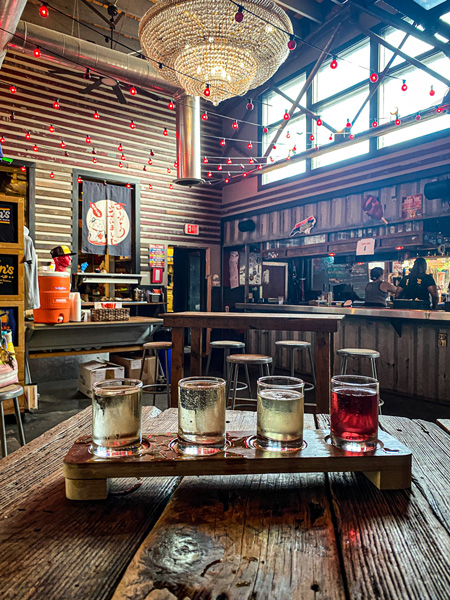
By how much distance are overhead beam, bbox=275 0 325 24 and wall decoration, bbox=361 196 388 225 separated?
3224 millimetres

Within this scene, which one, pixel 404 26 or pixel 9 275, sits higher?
pixel 404 26

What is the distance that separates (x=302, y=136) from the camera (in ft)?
26.4

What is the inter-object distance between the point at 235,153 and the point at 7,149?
15.5ft

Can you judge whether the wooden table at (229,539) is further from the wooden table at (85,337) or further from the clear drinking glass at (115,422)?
the wooden table at (85,337)

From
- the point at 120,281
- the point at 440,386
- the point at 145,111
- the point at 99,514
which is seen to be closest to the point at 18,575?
the point at 99,514

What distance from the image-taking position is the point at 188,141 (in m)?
7.19

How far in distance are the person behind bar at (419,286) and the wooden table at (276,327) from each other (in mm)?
2801

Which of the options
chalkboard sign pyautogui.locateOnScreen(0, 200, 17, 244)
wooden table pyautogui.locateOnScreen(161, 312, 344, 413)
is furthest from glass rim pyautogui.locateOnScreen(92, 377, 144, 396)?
chalkboard sign pyautogui.locateOnScreen(0, 200, 17, 244)

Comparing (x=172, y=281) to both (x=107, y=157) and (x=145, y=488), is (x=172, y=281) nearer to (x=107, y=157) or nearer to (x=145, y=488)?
(x=107, y=157)

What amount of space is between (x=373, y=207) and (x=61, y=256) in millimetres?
4731

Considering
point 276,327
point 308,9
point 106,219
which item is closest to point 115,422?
point 276,327

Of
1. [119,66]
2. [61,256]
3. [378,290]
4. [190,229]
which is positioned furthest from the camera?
[190,229]

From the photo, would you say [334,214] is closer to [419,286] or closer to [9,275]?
[419,286]

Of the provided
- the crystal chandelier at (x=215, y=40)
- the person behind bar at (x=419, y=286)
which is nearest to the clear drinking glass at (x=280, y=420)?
the crystal chandelier at (x=215, y=40)
